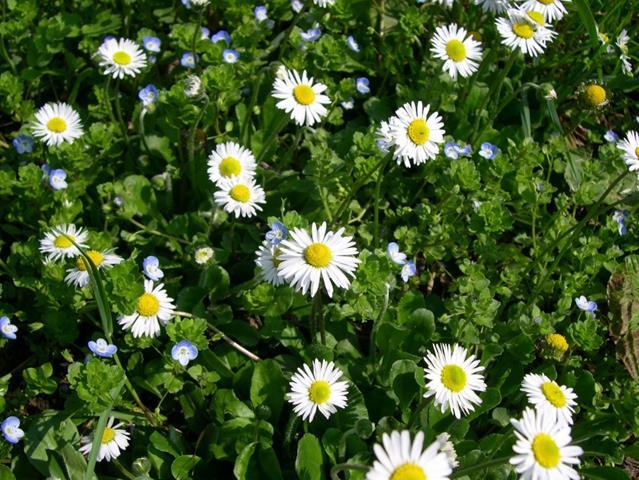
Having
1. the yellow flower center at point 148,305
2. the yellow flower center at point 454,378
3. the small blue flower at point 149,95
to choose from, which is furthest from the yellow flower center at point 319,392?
the small blue flower at point 149,95

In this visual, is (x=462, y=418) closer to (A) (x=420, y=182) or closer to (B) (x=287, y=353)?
(B) (x=287, y=353)

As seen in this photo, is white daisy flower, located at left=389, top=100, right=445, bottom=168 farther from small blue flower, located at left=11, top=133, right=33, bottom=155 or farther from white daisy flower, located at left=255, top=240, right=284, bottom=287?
small blue flower, located at left=11, top=133, right=33, bottom=155

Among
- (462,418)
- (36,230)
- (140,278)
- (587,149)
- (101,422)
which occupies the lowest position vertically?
(101,422)

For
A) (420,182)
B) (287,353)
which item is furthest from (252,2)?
(287,353)

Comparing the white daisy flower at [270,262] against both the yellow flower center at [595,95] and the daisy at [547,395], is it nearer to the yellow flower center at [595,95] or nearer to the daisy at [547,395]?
the daisy at [547,395]

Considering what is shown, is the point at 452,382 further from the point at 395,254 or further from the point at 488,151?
the point at 488,151
